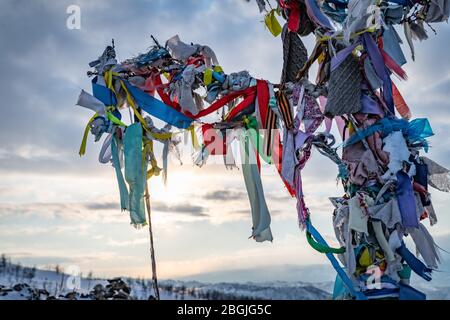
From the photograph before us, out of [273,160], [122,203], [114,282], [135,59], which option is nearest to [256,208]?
[273,160]

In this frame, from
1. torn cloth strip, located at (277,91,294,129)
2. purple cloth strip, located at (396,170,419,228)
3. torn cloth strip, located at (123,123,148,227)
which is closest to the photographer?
purple cloth strip, located at (396,170,419,228)

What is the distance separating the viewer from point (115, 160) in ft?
18.0

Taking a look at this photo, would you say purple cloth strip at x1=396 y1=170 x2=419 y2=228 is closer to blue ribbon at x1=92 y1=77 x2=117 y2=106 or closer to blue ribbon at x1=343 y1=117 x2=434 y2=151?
blue ribbon at x1=343 y1=117 x2=434 y2=151

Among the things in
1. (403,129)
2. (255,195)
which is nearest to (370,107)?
(403,129)

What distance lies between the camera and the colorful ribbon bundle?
15.9 feet

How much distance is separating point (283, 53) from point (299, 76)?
0.37 meters

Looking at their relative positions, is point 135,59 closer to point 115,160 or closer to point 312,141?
point 115,160

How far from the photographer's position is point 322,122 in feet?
17.1

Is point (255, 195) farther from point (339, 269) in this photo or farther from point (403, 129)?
point (403, 129)

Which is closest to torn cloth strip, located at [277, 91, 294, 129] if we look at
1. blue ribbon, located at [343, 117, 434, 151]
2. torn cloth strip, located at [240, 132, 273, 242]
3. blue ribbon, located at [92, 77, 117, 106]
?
torn cloth strip, located at [240, 132, 273, 242]

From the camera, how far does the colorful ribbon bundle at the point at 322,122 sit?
4832 mm

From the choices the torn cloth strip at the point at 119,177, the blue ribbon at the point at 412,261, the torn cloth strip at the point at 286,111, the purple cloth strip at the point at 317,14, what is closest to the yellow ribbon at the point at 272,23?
the purple cloth strip at the point at 317,14

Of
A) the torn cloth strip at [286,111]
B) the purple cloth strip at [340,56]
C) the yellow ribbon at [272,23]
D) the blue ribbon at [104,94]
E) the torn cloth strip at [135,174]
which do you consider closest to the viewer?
the purple cloth strip at [340,56]

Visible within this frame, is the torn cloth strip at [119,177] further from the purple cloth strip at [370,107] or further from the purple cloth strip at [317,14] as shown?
the purple cloth strip at [370,107]
